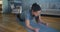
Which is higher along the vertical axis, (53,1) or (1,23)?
(53,1)

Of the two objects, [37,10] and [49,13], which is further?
→ [49,13]

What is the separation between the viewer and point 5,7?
3.10 m

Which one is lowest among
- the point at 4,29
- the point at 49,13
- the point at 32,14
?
the point at 4,29

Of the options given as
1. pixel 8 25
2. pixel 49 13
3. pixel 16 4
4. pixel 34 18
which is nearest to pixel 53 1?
pixel 49 13

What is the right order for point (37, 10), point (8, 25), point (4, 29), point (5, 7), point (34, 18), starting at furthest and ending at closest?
1. point (5, 7)
2. point (8, 25)
3. point (4, 29)
4. point (34, 18)
5. point (37, 10)

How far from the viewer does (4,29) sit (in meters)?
2.11

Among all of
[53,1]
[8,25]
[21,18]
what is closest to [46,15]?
[53,1]

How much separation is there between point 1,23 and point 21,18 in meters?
1.06

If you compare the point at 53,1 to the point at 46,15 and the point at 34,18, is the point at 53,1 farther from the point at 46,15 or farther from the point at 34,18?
the point at 34,18

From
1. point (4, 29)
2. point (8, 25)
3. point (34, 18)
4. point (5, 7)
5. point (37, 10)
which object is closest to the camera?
point (37, 10)

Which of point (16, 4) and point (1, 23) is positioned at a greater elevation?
point (16, 4)

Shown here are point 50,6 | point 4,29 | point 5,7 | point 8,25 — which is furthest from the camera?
point 5,7

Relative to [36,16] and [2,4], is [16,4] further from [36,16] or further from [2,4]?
[36,16]

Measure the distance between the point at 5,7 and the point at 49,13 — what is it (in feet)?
3.61
